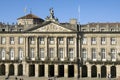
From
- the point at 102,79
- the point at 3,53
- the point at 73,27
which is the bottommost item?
the point at 102,79

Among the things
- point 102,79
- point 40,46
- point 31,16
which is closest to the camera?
point 102,79

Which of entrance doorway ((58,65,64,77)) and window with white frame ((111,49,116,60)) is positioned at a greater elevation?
window with white frame ((111,49,116,60))

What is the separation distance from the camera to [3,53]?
91562 mm

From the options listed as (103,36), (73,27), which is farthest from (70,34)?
(103,36)

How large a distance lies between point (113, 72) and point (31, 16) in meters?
28.5

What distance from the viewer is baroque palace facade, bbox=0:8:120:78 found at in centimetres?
8681

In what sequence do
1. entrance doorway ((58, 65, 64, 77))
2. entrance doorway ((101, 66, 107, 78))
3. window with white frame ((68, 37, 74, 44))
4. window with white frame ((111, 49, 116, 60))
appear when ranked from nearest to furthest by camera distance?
1. window with white frame ((111, 49, 116, 60))
2. window with white frame ((68, 37, 74, 44))
3. entrance doorway ((101, 66, 107, 78))
4. entrance doorway ((58, 65, 64, 77))

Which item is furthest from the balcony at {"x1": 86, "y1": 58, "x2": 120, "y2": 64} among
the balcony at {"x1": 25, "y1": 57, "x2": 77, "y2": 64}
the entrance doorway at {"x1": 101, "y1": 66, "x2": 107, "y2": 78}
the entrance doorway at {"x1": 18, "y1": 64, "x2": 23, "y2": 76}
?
the entrance doorway at {"x1": 18, "y1": 64, "x2": 23, "y2": 76}

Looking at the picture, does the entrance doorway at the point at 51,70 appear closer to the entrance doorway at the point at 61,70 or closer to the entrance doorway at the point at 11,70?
the entrance doorway at the point at 61,70

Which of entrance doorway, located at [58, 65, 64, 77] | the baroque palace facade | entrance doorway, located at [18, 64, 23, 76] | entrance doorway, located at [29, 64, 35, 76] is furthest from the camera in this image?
entrance doorway, located at [18, 64, 23, 76]

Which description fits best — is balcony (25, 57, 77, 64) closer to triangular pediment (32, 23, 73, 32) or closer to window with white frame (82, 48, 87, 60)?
window with white frame (82, 48, 87, 60)

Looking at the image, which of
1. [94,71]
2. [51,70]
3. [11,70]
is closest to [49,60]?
[51,70]

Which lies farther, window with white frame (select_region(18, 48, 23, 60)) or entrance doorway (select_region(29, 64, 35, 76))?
window with white frame (select_region(18, 48, 23, 60))

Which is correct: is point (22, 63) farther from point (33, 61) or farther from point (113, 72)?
point (113, 72)
